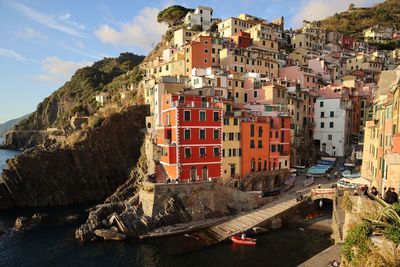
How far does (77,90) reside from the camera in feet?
448

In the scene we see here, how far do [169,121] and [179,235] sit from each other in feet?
54.6

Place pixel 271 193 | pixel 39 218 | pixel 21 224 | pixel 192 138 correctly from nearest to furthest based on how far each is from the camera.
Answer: pixel 21 224, pixel 192 138, pixel 39 218, pixel 271 193

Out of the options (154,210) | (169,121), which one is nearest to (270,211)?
(154,210)

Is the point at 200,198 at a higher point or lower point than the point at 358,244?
lower

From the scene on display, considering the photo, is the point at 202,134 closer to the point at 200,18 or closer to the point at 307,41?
the point at 200,18

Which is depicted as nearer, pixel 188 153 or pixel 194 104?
pixel 194 104

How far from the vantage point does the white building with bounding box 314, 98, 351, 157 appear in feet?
202

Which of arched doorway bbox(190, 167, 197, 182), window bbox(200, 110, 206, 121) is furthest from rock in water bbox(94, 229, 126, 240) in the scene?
window bbox(200, 110, 206, 121)

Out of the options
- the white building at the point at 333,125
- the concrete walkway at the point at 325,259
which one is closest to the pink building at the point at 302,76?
the white building at the point at 333,125

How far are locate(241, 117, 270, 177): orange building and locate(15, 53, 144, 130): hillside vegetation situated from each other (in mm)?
83561

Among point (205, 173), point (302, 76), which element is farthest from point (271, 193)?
point (302, 76)

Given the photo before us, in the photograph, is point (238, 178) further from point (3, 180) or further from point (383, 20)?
point (383, 20)

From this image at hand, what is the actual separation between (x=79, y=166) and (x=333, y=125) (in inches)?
2097

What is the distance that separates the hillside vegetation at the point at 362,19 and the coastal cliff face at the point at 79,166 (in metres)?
110
